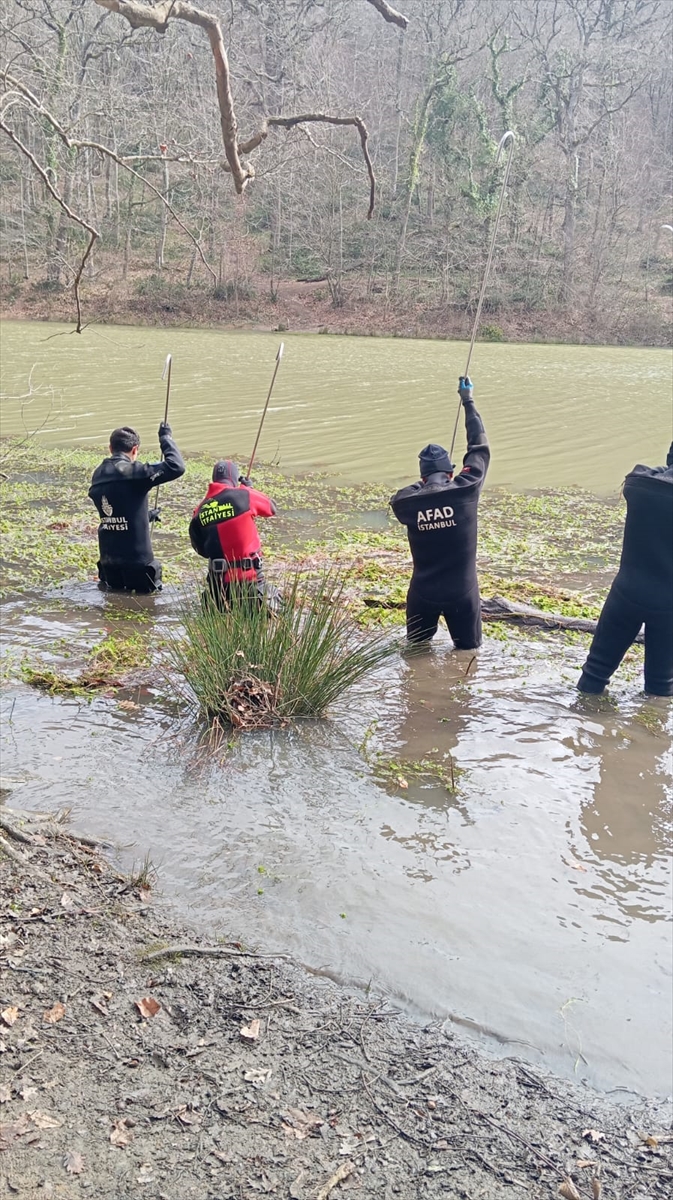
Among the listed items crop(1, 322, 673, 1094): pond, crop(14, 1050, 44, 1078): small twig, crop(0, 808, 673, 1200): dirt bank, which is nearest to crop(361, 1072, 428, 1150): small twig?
crop(0, 808, 673, 1200): dirt bank

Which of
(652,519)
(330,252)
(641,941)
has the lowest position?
(641,941)

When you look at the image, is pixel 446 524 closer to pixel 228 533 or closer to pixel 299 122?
pixel 228 533

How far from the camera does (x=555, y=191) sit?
5200 centimetres

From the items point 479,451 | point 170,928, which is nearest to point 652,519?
point 479,451

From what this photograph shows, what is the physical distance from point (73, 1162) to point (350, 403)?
19.7 meters

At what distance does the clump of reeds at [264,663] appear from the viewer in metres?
5.20

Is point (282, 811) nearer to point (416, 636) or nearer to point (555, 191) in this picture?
point (416, 636)

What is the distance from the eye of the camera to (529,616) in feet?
24.9

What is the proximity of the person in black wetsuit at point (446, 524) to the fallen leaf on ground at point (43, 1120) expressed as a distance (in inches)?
175

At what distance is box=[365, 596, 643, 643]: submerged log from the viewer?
7.45 m

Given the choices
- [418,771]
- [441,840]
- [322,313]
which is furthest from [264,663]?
[322,313]

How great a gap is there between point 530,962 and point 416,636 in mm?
3478

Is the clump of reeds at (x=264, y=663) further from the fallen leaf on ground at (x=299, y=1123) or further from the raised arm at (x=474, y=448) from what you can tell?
the fallen leaf on ground at (x=299, y=1123)

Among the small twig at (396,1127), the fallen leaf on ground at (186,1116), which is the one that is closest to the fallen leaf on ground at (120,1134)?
the fallen leaf on ground at (186,1116)
